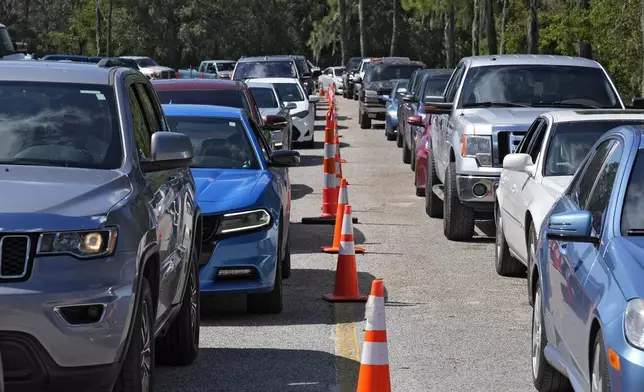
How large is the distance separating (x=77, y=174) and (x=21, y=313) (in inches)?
43.6

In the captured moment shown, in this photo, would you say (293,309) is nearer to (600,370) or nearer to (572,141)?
(572,141)

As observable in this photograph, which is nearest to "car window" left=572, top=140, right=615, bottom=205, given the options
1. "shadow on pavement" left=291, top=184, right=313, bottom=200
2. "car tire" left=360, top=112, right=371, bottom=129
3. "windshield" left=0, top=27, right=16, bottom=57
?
"shadow on pavement" left=291, top=184, right=313, bottom=200

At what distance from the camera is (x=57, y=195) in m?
6.69

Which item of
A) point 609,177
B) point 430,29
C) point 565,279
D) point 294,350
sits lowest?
point 430,29

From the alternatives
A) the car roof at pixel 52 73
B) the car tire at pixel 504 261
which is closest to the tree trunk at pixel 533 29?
the car tire at pixel 504 261

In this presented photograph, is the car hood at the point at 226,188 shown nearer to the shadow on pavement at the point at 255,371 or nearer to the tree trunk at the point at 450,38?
the shadow on pavement at the point at 255,371

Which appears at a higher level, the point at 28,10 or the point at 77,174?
the point at 77,174

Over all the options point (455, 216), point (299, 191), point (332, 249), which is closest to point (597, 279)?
point (332, 249)

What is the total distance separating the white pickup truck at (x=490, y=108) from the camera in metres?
15.2

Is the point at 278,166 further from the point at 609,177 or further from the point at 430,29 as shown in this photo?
the point at 430,29

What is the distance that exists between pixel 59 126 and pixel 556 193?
4719 mm

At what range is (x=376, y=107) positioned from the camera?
39.1m

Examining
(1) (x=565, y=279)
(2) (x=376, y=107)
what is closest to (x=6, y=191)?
(1) (x=565, y=279)

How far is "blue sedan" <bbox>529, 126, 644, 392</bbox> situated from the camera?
19.0ft
